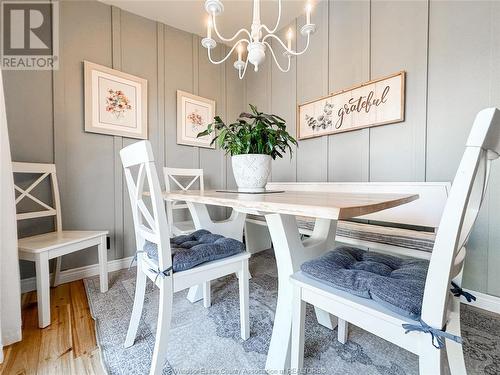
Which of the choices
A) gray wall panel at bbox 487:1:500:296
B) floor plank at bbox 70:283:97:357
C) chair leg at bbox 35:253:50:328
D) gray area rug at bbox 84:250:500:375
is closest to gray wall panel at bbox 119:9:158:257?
floor plank at bbox 70:283:97:357

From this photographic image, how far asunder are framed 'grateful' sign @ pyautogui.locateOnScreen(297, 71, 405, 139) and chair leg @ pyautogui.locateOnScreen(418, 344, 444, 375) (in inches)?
65.7

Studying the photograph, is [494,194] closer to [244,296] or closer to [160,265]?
[244,296]

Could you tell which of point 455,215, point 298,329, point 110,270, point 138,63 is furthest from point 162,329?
point 138,63

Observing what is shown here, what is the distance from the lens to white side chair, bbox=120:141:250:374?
852 millimetres

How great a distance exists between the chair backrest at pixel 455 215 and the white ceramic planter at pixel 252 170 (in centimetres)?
74

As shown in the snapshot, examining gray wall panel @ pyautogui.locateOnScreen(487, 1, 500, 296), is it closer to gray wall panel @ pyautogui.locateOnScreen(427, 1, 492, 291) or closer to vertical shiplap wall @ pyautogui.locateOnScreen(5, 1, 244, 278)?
gray wall panel @ pyautogui.locateOnScreen(427, 1, 492, 291)

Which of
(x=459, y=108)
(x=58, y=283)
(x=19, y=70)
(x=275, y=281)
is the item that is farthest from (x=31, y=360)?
(x=459, y=108)

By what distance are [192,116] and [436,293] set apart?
8.49 feet

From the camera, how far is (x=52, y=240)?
1.45 metres

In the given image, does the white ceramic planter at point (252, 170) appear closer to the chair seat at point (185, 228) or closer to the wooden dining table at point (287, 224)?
the wooden dining table at point (287, 224)

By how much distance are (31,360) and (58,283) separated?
0.91 meters

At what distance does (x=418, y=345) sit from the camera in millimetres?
550

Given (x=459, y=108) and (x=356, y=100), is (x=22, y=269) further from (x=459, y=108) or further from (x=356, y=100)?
(x=459, y=108)

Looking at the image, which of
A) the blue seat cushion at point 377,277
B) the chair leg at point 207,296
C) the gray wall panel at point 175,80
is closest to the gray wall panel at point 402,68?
the blue seat cushion at point 377,277
